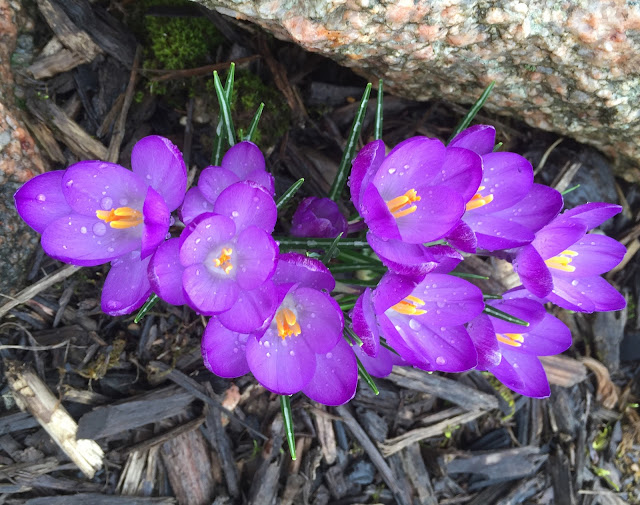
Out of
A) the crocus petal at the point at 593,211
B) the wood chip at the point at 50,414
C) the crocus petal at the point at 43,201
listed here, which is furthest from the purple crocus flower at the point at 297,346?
the wood chip at the point at 50,414

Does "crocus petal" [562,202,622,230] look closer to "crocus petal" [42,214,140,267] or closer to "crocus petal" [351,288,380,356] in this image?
"crocus petal" [351,288,380,356]

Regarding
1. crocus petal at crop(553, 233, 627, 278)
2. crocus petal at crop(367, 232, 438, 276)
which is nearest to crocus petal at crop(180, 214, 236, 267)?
crocus petal at crop(367, 232, 438, 276)

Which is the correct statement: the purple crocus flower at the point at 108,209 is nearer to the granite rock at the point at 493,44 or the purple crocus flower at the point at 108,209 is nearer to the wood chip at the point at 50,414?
the granite rock at the point at 493,44

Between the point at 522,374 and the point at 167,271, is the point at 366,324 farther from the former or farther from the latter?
the point at 522,374

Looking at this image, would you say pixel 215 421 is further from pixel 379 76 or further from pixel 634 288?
pixel 634 288

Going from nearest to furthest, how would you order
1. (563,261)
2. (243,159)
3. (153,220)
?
(153,220) < (243,159) < (563,261)

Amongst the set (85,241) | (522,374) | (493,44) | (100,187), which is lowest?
(522,374)

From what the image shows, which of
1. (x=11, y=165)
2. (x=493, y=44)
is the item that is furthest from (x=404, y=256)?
(x=11, y=165)
